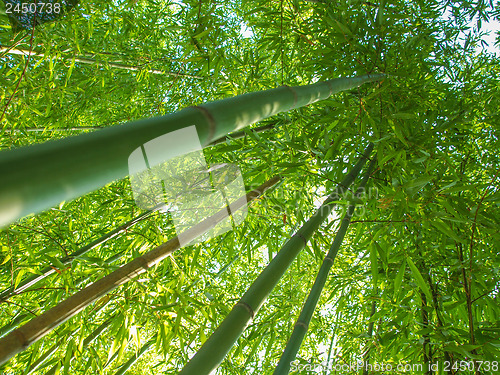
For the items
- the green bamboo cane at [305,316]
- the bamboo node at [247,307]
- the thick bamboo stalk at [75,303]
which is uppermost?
the thick bamboo stalk at [75,303]

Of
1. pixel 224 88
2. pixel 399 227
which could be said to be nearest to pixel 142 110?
pixel 224 88

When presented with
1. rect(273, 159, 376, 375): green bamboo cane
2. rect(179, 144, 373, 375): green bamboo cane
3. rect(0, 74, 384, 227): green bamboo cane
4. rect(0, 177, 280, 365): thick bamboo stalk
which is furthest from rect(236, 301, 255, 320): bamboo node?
rect(0, 74, 384, 227): green bamboo cane

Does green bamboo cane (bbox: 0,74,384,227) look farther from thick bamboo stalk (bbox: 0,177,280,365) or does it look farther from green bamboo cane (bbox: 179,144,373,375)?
thick bamboo stalk (bbox: 0,177,280,365)

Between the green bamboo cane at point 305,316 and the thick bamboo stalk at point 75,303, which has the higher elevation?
the thick bamboo stalk at point 75,303

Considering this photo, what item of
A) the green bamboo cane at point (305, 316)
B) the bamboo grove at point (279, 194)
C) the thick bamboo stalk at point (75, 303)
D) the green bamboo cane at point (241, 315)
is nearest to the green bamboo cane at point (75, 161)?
the bamboo grove at point (279, 194)

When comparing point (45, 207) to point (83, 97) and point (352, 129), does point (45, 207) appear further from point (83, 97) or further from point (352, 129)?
point (83, 97)

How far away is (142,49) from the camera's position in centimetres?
287

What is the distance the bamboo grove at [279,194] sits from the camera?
33.4 inches

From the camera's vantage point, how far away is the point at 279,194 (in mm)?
2168

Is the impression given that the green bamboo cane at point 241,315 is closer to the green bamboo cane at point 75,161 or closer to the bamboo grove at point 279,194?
the bamboo grove at point 279,194

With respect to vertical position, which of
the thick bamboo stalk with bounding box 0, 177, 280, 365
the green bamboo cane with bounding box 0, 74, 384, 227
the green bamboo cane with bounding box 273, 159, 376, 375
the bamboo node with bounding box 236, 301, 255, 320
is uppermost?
the green bamboo cane with bounding box 0, 74, 384, 227

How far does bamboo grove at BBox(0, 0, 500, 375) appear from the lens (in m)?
0.85

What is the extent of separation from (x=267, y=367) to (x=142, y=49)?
3.00 m

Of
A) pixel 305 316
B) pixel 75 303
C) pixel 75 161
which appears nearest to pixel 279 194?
pixel 305 316
